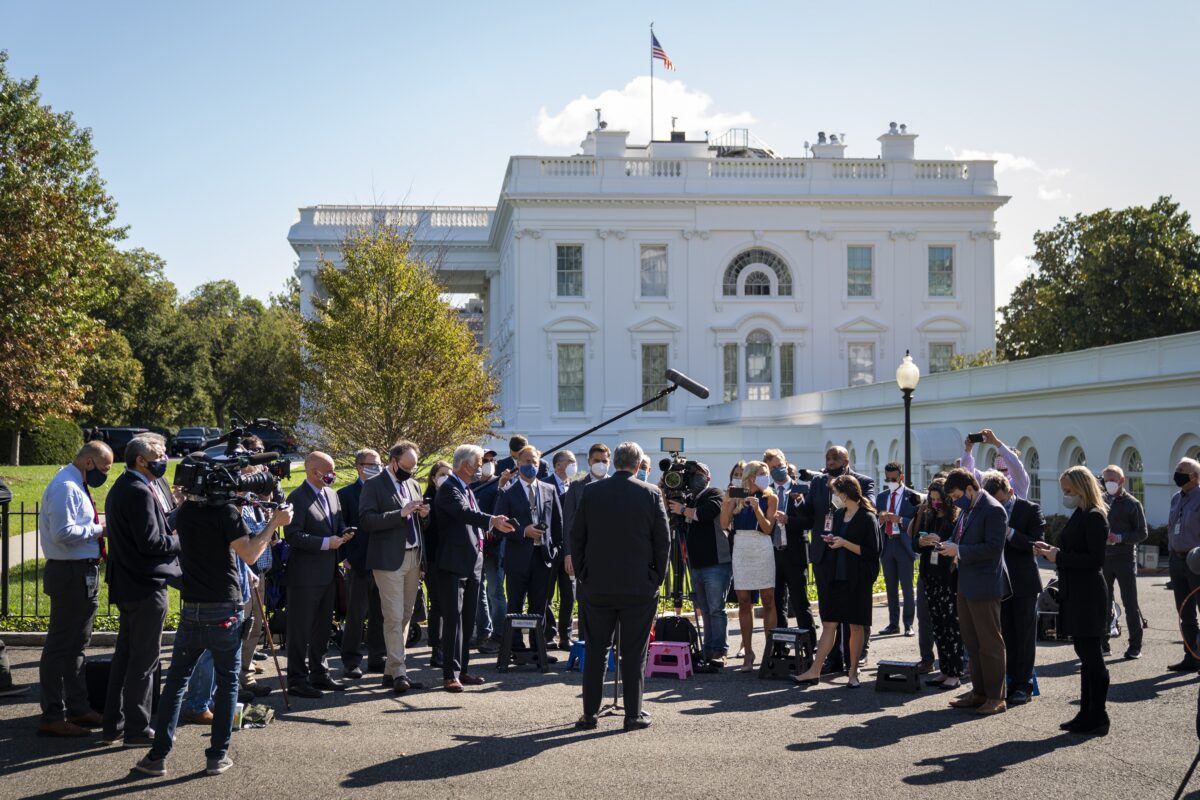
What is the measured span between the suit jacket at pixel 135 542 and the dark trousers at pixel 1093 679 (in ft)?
22.9

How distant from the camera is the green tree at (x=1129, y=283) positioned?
45219 mm

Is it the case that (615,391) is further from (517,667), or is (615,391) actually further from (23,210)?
(517,667)

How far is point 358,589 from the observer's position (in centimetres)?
1122

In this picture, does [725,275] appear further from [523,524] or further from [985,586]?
[985,586]

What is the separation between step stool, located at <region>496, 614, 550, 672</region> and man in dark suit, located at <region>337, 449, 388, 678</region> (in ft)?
3.95

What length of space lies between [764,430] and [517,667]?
28.3 m

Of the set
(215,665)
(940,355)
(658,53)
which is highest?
(658,53)

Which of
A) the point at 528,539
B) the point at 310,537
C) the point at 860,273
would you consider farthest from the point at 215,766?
the point at 860,273

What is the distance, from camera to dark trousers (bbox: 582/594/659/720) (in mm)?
9023

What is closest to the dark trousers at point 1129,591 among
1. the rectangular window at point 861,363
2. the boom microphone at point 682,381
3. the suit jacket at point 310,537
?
the suit jacket at point 310,537

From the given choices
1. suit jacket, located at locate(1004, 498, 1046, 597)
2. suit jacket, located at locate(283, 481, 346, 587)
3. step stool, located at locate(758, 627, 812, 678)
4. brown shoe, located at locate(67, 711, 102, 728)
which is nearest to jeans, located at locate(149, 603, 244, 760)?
brown shoe, located at locate(67, 711, 102, 728)

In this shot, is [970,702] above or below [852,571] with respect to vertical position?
below

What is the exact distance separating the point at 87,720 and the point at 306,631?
1.98 metres

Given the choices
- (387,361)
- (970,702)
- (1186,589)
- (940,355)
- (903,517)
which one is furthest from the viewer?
(940,355)
